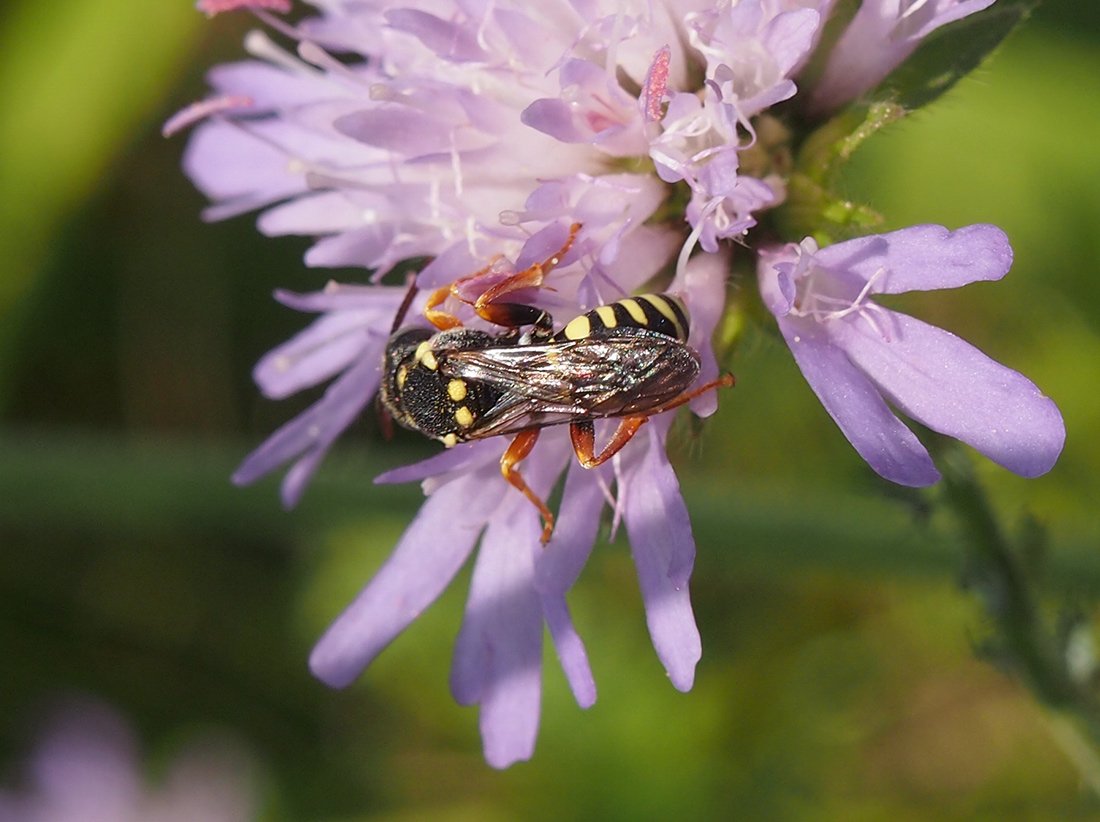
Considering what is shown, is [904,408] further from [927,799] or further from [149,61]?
[149,61]

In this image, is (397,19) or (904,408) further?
(397,19)

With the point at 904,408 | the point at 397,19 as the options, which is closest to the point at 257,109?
the point at 397,19

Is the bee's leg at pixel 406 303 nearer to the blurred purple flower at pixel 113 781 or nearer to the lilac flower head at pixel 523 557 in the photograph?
the lilac flower head at pixel 523 557

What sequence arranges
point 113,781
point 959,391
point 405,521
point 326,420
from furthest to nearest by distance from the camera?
point 113,781
point 405,521
point 326,420
point 959,391

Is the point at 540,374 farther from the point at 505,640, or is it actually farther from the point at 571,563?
the point at 505,640

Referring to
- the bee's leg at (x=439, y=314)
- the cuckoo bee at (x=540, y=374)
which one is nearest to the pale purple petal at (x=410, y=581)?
the cuckoo bee at (x=540, y=374)

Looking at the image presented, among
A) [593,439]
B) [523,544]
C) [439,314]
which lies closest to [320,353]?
A: [439,314]
